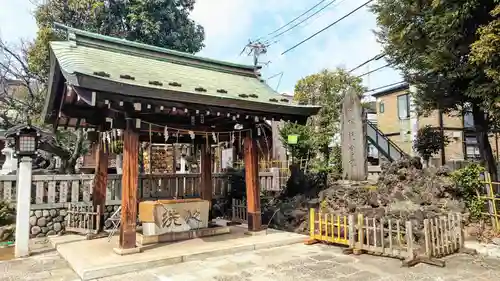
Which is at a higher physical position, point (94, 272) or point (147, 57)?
point (147, 57)

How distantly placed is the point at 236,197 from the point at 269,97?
495 centimetres

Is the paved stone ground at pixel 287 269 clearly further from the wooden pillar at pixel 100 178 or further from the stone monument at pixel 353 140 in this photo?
the stone monument at pixel 353 140

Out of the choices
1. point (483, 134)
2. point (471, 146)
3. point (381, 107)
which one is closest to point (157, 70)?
point (483, 134)

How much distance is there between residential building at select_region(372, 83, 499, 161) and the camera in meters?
21.1


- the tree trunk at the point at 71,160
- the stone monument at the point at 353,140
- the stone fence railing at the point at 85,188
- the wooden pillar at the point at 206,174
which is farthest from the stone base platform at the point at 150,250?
the tree trunk at the point at 71,160

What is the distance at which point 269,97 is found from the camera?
9.18 metres

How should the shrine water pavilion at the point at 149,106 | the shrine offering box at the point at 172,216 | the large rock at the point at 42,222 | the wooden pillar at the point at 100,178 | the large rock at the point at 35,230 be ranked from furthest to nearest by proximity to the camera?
the large rock at the point at 42,222 → the large rock at the point at 35,230 → the wooden pillar at the point at 100,178 → the shrine offering box at the point at 172,216 → the shrine water pavilion at the point at 149,106

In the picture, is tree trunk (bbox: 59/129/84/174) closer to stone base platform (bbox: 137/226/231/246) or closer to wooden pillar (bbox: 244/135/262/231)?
stone base platform (bbox: 137/226/231/246)

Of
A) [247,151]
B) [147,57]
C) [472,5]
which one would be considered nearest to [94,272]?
[247,151]

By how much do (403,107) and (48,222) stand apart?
22.7 metres

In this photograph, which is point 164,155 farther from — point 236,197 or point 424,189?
point 424,189

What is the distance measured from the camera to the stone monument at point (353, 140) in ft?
37.0

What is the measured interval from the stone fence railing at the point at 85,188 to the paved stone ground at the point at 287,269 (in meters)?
3.08

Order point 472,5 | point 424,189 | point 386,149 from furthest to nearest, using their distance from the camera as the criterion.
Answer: point 386,149 → point 424,189 → point 472,5
